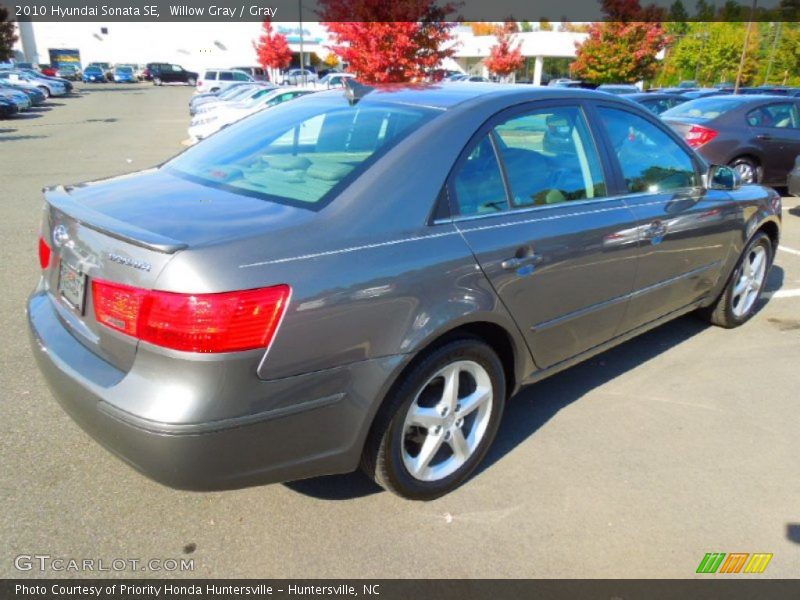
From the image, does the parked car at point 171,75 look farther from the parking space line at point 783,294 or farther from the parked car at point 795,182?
the parking space line at point 783,294

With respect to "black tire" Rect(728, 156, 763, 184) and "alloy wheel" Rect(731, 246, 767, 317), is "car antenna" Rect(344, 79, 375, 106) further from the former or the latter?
"black tire" Rect(728, 156, 763, 184)

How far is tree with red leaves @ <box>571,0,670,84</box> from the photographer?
Result: 28172mm

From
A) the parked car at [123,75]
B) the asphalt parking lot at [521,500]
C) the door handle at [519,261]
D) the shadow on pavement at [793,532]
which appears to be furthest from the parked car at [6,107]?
the parked car at [123,75]

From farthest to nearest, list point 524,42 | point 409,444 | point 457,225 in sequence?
point 524,42, point 409,444, point 457,225

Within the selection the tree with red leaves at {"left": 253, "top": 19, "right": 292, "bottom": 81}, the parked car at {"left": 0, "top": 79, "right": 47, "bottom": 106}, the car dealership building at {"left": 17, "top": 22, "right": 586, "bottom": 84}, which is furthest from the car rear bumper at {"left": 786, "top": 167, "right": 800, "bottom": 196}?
the car dealership building at {"left": 17, "top": 22, "right": 586, "bottom": 84}

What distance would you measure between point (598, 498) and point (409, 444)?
92 centimetres

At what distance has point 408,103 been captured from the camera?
2.98 m

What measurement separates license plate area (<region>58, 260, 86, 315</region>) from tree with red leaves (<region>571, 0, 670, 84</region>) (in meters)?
30.7

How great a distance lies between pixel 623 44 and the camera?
28.6 m

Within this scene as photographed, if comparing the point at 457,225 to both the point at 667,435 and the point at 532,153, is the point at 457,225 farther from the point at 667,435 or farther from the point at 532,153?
the point at 667,435

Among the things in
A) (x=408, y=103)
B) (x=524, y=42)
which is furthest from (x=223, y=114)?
(x=524, y=42)

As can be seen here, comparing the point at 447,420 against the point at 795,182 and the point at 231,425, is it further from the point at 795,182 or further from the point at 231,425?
the point at 795,182

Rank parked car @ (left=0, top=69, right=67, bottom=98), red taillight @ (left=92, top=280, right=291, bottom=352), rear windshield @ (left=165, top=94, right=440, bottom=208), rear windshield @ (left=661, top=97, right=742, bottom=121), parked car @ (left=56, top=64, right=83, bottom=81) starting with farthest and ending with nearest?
parked car @ (left=56, top=64, right=83, bottom=81) → parked car @ (left=0, top=69, right=67, bottom=98) → rear windshield @ (left=661, top=97, right=742, bottom=121) → rear windshield @ (left=165, top=94, right=440, bottom=208) → red taillight @ (left=92, top=280, right=291, bottom=352)

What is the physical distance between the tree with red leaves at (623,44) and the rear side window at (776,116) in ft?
65.7
